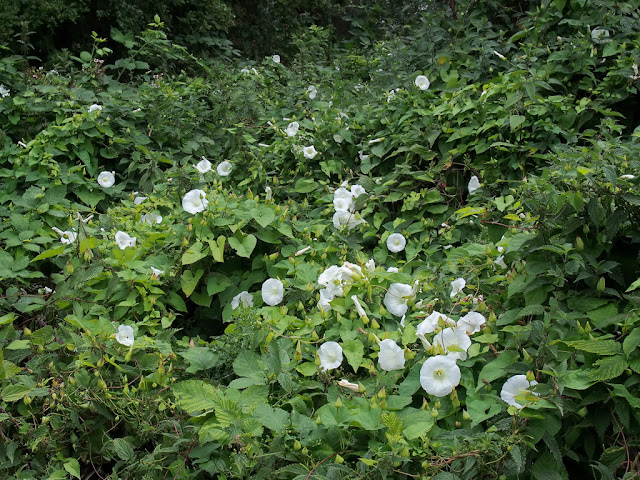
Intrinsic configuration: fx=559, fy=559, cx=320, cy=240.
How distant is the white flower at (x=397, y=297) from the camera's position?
2088 mm

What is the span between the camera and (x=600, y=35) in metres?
3.16

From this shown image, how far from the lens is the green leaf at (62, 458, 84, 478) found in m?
1.76

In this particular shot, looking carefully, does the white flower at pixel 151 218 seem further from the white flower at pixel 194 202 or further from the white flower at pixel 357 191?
the white flower at pixel 357 191

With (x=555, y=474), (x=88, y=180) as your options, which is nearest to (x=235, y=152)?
(x=88, y=180)

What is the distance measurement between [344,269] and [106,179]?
2168 mm

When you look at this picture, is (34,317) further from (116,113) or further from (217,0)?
(217,0)

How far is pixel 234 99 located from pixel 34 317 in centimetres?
230

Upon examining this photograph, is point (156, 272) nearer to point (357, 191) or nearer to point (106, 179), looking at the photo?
point (357, 191)

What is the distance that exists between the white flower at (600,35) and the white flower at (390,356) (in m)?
2.42

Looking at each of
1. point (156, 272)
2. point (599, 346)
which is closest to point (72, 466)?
point (156, 272)

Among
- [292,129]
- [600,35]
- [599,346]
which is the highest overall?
[600,35]

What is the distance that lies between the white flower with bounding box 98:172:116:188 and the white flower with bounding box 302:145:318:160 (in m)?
1.28

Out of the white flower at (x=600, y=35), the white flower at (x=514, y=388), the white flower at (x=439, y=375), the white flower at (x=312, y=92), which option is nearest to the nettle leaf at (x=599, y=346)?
the white flower at (x=514, y=388)

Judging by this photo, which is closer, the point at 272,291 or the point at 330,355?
the point at 330,355
